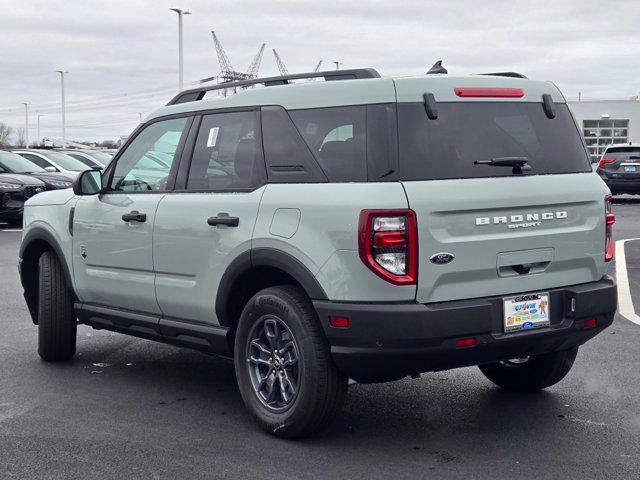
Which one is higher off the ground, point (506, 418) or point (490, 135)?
Result: point (490, 135)

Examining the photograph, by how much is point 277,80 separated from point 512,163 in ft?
4.83

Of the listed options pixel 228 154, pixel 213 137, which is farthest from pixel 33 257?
pixel 228 154

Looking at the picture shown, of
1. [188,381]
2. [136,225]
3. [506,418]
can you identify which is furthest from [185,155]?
[506,418]

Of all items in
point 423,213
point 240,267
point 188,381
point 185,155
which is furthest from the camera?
point 188,381

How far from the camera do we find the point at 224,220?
214 inches

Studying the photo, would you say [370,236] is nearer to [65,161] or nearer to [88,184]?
[88,184]

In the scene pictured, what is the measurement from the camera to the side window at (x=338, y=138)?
16.0 feet

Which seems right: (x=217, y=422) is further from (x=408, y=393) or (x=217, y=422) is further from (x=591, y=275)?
(x=591, y=275)

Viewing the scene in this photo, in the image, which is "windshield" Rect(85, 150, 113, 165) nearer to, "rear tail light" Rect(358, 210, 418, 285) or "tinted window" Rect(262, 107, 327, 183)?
"tinted window" Rect(262, 107, 327, 183)

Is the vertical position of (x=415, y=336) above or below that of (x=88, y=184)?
below

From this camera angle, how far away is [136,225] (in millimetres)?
6188

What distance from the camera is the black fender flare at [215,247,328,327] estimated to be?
193 inches

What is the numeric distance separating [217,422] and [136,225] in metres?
1.39

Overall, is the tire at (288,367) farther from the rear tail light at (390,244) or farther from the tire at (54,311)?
the tire at (54,311)
